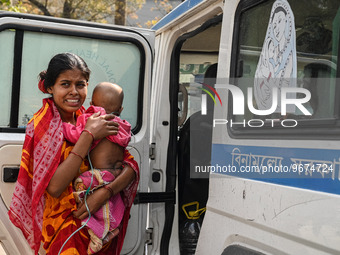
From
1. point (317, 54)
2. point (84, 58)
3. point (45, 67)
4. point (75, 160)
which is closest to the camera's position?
point (317, 54)

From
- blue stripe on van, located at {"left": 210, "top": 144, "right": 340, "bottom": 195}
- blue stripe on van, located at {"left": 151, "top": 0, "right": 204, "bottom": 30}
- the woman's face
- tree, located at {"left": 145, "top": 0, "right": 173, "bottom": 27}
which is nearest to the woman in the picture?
the woman's face

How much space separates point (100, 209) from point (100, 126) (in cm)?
46

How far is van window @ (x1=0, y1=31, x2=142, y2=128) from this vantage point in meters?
3.16

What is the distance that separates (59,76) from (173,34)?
1.21m

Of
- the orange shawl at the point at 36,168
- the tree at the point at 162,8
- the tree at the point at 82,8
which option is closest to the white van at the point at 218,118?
the orange shawl at the point at 36,168

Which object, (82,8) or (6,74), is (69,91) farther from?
(82,8)

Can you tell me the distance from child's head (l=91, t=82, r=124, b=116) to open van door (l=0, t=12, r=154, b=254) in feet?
1.57

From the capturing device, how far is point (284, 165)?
7.06 feet

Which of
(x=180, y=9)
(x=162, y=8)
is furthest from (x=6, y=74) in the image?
(x=162, y=8)

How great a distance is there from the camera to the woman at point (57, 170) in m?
2.67

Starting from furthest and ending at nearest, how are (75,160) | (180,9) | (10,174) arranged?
1. (180,9)
2. (10,174)
3. (75,160)

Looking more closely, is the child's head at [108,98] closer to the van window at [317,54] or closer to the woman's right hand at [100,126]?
the woman's right hand at [100,126]

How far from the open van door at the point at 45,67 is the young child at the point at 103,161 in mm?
484

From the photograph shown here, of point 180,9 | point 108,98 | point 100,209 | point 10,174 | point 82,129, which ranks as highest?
point 180,9
